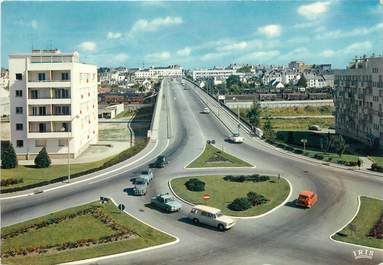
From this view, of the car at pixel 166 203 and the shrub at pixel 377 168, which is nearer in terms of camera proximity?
the car at pixel 166 203

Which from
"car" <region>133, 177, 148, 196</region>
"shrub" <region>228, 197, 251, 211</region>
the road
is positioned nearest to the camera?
the road

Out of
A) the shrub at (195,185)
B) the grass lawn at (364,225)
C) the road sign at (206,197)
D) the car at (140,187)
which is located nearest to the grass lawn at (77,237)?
the car at (140,187)

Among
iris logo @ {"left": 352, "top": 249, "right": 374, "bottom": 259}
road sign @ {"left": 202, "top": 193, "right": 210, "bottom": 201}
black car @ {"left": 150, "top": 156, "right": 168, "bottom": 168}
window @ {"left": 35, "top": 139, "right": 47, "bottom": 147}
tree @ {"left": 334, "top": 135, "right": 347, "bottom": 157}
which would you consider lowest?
iris logo @ {"left": 352, "top": 249, "right": 374, "bottom": 259}

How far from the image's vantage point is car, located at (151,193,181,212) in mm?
39969

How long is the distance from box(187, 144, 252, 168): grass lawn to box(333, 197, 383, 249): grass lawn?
19.4 metres

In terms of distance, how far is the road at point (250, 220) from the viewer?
100 ft

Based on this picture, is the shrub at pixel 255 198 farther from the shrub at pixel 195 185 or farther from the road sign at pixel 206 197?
the shrub at pixel 195 185

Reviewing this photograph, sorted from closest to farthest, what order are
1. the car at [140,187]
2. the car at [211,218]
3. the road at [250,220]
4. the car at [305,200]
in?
the road at [250,220] < the car at [211,218] < the car at [305,200] < the car at [140,187]

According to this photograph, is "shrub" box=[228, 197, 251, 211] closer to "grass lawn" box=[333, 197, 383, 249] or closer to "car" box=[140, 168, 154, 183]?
"grass lawn" box=[333, 197, 383, 249]

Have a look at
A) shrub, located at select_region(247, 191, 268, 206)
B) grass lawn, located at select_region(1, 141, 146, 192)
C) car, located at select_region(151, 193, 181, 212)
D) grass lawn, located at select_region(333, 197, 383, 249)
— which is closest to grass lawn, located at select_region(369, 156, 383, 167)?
grass lawn, located at select_region(333, 197, 383, 249)

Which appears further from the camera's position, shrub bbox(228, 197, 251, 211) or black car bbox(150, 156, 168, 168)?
black car bbox(150, 156, 168, 168)

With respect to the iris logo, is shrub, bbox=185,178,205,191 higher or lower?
higher

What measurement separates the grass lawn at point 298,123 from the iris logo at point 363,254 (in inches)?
3109

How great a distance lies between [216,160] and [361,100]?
132ft
